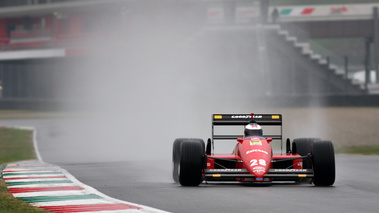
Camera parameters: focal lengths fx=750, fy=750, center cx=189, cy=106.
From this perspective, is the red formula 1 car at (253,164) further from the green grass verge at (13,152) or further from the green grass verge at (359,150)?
the green grass verge at (359,150)

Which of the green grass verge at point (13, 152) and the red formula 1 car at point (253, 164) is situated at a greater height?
the red formula 1 car at point (253, 164)

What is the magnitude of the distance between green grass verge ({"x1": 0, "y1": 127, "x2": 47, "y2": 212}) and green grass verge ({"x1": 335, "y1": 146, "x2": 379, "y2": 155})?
9.74m

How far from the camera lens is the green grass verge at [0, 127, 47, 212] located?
9.32 m

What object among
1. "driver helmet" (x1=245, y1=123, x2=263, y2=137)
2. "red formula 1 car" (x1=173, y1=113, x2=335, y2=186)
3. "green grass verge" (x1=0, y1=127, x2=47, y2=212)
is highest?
"driver helmet" (x1=245, y1=123, x2=263, y2=137)

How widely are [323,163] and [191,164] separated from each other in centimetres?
200

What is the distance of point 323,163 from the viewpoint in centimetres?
1135

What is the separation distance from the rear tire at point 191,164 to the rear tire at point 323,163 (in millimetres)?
1740

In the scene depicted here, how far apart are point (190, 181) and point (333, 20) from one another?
178 feet

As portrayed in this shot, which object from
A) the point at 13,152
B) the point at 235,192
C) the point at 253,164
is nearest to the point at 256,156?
the point at 253,164

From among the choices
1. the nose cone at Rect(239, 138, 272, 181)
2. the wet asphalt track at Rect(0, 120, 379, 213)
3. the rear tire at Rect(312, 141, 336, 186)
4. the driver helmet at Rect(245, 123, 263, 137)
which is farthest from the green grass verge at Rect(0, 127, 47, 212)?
the rear tire at Rect(312, 141, 336, 186)

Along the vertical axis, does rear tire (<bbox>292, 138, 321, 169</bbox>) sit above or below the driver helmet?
below

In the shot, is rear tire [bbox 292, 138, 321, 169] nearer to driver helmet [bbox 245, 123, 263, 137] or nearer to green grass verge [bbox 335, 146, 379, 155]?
driver helmet [bbox 245, 123, 263, 137]

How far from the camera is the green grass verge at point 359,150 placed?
76.4ft

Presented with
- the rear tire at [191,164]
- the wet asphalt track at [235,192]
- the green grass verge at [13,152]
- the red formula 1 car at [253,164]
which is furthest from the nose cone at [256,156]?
the green grass verge at [13,152]
